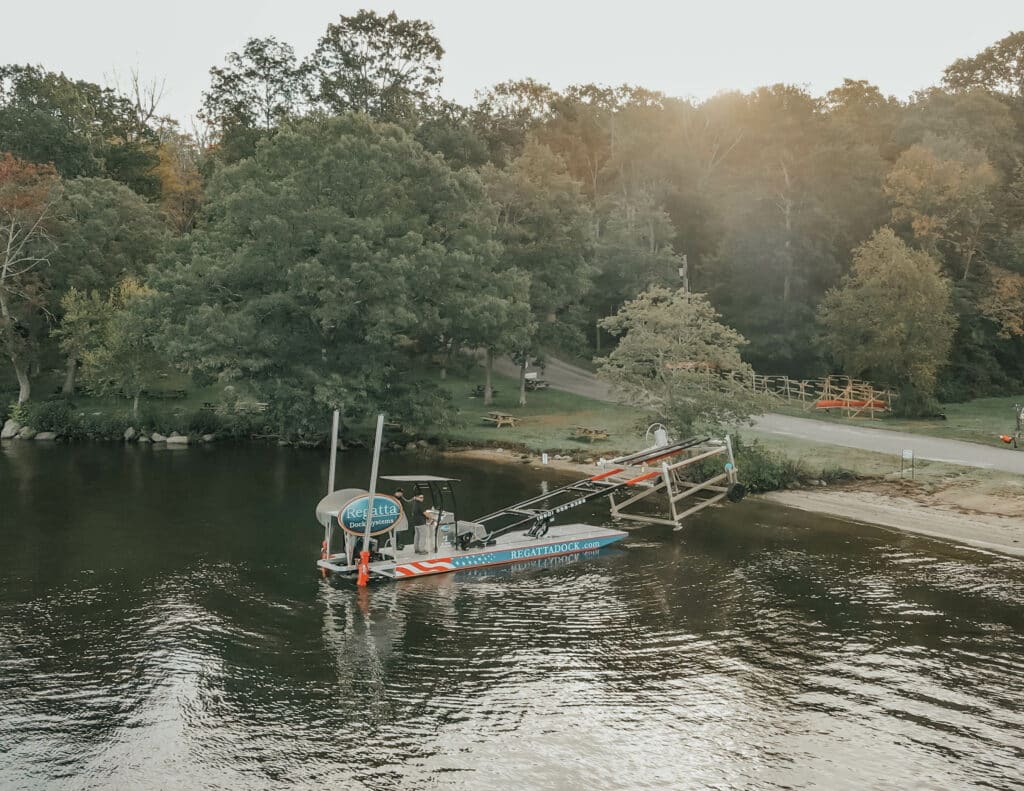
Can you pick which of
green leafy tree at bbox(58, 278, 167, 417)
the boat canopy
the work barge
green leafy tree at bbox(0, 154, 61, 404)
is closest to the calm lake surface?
the work barge

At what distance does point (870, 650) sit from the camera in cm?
1873

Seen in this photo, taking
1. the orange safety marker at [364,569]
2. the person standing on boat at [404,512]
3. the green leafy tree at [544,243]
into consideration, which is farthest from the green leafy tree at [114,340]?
the orange safety marker at [364,569]

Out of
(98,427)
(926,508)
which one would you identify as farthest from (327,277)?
(926,508)

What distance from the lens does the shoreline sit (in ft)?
91.1

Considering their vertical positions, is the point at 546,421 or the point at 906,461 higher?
the point at 906,461

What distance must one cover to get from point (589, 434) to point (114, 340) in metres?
29.5

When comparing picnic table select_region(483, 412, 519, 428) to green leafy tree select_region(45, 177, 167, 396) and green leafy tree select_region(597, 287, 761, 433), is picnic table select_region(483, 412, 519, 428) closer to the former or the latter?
green leafy tree select_region(597, 287, 761, 433)

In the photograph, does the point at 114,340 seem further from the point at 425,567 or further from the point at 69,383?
the point at 425,567

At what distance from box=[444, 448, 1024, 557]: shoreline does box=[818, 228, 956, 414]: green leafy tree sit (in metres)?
18.8

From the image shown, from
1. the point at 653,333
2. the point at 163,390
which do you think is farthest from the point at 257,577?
the point at 163,390

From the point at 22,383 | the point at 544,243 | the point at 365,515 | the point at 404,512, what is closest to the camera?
the point at 365,515

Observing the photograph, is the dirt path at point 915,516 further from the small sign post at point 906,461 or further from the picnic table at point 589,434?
the picnic table at point 589,434

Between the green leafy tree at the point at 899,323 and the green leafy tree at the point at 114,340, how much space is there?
4096 cm

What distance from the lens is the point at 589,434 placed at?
47219mm
